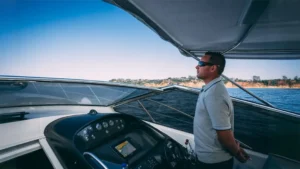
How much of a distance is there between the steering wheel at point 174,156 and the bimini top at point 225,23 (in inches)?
45.2

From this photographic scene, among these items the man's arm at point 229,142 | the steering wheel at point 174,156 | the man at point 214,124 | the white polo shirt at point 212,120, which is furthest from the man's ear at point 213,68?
the steering wheel at point 174,156

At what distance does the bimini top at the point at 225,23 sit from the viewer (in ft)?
4.04

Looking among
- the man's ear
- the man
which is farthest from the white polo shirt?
the man's ear

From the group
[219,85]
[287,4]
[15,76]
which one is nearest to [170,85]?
[219,85]

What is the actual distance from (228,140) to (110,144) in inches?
36.7

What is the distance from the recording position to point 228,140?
1.27 meters

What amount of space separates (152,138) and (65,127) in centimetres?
82

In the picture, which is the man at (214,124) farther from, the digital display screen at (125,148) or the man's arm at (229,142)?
the digital display screen at (125,148)

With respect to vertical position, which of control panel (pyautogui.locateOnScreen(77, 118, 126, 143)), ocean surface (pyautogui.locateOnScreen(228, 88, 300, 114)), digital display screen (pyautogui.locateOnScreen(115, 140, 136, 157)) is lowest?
ocean surface (pyautogui.locateOnScreen(228, 88, 300, 114))

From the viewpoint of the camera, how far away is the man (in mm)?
1268

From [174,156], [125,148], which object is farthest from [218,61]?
[125,148]

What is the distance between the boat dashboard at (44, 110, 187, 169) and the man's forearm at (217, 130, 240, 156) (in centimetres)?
47

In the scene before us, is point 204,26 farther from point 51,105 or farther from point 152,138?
point 51,105

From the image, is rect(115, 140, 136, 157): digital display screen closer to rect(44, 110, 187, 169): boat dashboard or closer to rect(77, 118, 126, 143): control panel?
rect(44, 110, 187, 169): boat dashboard
